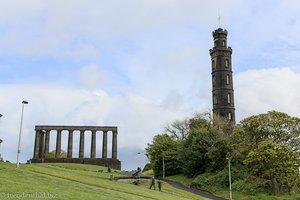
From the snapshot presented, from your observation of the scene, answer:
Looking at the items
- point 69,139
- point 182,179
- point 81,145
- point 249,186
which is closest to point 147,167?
point 81,145

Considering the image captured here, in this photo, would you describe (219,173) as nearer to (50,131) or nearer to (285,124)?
(285,124)

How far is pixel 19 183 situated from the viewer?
2569 cm

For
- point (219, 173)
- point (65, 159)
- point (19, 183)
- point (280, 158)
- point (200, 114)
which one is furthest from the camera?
A: point (65, 159)

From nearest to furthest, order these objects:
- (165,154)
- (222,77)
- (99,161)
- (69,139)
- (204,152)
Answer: (204,152) < (165,154) < (222,77) < (99,161) < (69,139)

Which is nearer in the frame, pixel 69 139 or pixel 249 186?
pixel 249 186

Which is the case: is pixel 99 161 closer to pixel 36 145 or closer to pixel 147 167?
pixel 147 167

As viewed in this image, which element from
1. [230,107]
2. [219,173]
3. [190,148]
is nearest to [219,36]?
[230,107]

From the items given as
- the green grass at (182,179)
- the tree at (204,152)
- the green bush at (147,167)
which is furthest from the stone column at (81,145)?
the tree at (204,152)

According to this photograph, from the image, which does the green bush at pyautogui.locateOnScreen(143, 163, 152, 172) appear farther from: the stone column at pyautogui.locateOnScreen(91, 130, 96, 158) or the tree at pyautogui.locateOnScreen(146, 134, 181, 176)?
the tree at pyautogui.locateOnScreen(146, 134, 181, 176)

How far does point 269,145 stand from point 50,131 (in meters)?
67.3

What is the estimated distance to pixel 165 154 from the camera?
78.4 m

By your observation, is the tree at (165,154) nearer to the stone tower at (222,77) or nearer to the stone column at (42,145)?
the stone tower at (222,77)

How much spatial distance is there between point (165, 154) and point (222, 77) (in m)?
27.4

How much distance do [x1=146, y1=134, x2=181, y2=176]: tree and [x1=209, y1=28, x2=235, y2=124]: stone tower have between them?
16.1 m
